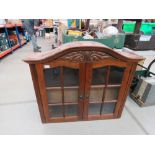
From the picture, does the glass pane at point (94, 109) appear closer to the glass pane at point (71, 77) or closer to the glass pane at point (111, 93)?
the glass pane at point (111, 93)

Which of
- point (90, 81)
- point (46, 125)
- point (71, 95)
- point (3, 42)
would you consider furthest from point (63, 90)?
point (3, 42)

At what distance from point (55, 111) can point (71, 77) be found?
1.64ft

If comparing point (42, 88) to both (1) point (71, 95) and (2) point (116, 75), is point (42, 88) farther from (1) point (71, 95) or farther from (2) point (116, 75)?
(2) point (116, 75)

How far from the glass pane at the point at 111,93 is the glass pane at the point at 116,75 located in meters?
0.09

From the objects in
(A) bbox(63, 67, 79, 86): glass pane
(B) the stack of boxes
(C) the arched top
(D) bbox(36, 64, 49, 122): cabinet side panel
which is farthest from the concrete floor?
(B) the stack of boxes

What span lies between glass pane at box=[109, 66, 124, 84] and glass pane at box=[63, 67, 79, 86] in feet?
1.14

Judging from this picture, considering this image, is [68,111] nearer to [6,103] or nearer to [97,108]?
[97,108]

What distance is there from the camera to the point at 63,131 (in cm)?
149

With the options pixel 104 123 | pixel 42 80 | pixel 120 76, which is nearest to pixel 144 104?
pixel 104 123

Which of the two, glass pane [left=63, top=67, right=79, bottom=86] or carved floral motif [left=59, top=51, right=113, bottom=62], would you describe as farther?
glass pane [left=63, top=67, right=79, bottom=86]

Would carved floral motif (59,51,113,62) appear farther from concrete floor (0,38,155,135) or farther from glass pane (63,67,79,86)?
concrete floor (0,38,155,135)

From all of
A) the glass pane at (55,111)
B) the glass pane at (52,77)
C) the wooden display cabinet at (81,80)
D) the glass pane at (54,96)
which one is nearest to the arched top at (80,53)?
the wooden display cabinet at (81,80)

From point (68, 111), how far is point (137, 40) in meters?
3.65

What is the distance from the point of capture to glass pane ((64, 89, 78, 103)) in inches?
54.7
